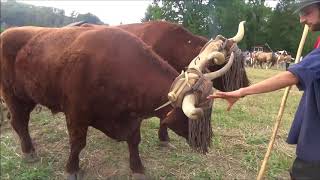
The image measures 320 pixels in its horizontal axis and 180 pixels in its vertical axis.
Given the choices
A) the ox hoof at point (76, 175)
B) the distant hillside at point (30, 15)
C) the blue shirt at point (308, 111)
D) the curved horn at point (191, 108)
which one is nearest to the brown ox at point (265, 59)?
the distant hillside at point (30, 15)

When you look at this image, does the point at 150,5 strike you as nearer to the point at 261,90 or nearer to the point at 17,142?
the point at 17,142

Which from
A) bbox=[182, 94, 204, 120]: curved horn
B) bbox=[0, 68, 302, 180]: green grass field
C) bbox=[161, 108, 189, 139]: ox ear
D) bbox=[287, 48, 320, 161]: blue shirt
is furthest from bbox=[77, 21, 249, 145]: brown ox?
bbox=[287, 48, 320, 161]: blue shirt

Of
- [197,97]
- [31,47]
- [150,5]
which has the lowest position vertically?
[150,5]

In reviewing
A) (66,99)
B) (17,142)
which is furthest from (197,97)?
(17,142)

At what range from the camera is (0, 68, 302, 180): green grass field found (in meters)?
5.62

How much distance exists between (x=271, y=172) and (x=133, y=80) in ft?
7.29

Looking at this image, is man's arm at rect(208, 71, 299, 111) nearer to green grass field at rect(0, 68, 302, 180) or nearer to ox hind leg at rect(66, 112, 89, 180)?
ox hind leg at rect(66, 112, 89, 180)

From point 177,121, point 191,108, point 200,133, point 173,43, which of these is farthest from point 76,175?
point 191,108

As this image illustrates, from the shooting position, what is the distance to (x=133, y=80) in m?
4.61

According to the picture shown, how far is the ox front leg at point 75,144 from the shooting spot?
5.15 metres

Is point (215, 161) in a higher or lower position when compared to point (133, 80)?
lower

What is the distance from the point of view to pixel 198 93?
3.59 metres

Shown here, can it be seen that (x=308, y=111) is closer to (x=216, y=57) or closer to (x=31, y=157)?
(x=216, y=57)

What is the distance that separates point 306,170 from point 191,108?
0.97 metres
